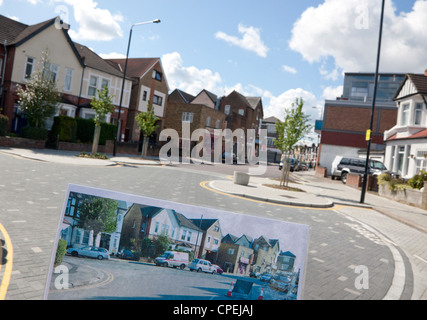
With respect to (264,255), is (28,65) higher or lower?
higher

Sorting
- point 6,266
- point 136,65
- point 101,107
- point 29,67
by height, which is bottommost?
point 6,266

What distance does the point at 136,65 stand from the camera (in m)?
42.2

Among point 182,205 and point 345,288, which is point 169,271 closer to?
point 182,205

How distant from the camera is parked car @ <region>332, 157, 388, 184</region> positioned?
2638cm

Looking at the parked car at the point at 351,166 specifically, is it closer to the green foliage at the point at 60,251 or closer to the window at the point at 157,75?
the window at the point at 157,75

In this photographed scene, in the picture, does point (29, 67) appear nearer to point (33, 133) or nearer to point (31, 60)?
point (31, 60)

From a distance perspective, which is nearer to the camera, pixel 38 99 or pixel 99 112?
pixel 99 112

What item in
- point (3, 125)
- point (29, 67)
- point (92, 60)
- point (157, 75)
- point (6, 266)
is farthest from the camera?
point (157, 75)

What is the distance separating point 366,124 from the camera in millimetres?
40469

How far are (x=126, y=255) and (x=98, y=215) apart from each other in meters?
0.41

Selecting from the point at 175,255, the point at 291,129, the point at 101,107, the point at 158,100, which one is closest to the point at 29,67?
the point at 101,107

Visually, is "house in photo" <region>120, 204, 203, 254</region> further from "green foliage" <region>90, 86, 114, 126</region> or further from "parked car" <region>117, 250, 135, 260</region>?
"green foliage" <region>90, 86, 114, 126</region>
